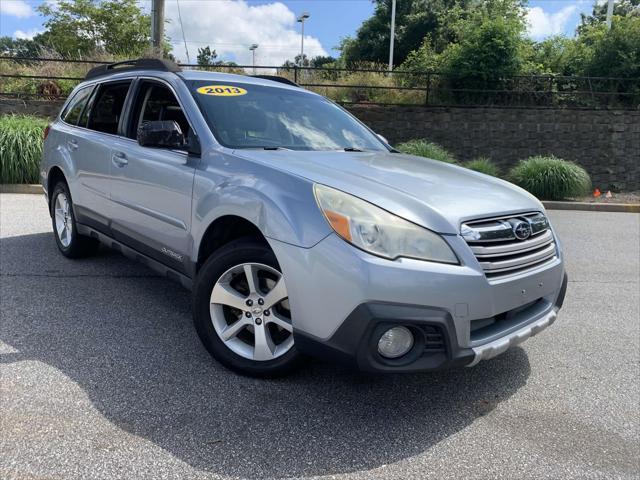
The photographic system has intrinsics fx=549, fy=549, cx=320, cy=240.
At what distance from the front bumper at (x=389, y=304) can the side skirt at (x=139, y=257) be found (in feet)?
3.65

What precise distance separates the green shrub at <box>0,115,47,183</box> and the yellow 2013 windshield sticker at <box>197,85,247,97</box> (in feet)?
27.3

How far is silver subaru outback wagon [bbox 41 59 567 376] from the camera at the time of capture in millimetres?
2537

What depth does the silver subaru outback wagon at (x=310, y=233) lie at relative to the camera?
2.54m

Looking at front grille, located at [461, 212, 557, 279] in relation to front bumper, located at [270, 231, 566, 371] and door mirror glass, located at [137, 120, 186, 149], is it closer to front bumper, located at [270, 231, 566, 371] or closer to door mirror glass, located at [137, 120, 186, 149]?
front bumper, located at [270, 231, 566, 371]

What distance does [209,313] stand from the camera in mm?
3193

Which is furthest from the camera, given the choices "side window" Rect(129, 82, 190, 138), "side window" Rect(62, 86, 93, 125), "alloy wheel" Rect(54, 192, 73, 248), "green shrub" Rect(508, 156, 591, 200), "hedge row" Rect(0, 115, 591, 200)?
"green shrub" Rect(508, 156, 591, 200)

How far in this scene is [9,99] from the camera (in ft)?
47.1

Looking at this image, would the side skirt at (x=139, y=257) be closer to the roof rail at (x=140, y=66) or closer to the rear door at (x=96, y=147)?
the rear door at (x=96, y=147)

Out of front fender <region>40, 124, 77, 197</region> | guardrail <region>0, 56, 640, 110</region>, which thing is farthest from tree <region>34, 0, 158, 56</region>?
front fender <region>40, 124, 77, 197</region>

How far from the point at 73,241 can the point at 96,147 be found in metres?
1.19

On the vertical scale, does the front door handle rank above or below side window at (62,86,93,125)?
below

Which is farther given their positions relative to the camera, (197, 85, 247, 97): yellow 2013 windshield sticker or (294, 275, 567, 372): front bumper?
(197, 85, 247, 97): yellow 2013 windshield sticker

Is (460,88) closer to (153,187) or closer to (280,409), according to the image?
(153,187)

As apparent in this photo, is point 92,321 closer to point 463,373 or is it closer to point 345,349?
point 345,349
